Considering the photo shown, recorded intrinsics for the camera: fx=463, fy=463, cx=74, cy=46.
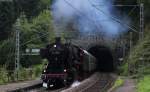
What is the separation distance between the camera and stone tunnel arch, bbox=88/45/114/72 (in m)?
63.3

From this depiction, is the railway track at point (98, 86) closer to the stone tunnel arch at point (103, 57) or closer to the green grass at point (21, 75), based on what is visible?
the green grass at point (21, 75)

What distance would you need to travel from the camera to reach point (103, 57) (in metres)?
66.8

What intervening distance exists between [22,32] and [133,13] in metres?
18.4

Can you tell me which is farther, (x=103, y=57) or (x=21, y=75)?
(x=103, y=57)

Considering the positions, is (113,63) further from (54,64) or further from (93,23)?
(54,64)

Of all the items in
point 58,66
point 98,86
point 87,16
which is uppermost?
point 87,16

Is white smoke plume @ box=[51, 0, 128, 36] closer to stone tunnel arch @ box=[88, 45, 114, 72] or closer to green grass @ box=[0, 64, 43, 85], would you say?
green grass @ box=[0, 64, 43, 85]

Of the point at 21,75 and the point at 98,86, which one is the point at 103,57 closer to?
the point at 21,75

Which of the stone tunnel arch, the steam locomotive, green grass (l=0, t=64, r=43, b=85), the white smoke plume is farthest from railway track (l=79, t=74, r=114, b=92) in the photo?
the stone tunnel arch

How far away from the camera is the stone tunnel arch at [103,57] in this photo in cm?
6326

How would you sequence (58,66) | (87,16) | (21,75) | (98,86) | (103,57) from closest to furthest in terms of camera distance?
(58,66)
(98,86)
(21,75)
(87,16)
(103,57)

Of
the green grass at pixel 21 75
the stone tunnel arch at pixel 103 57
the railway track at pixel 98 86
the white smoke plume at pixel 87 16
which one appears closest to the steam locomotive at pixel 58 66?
the railway track at pixel 98 86

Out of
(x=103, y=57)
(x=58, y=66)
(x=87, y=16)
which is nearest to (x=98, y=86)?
(x=58, y=66)

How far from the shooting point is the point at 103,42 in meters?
57.7
